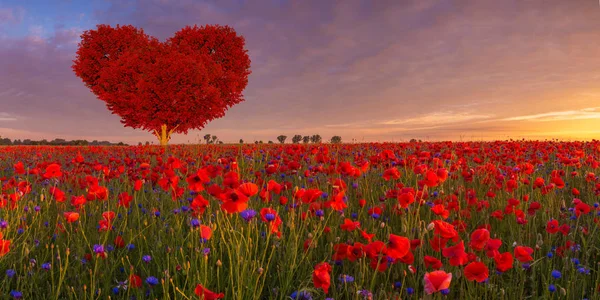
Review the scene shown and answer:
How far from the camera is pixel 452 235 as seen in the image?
2223 millimetres

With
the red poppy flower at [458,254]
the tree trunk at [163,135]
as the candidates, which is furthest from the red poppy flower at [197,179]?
the tree trunk at [163,135]

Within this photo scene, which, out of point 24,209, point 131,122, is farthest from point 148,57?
point 24,209

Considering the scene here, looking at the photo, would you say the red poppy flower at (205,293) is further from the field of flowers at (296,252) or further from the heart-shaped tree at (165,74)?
the heart-shaped tree at (165,74)

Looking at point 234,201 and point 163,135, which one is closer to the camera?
point 234,201

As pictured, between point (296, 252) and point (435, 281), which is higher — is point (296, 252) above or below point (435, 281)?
below

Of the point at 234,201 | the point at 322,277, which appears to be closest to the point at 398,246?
the point at 322,277

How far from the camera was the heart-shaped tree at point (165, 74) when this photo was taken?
1164 inches

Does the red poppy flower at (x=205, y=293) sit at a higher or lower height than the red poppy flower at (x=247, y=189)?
lower

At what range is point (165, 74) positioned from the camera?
2912 cm

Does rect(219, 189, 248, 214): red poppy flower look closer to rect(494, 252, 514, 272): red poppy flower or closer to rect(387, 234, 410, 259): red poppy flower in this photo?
rect(387, 234, 410, 259): red poppy flower

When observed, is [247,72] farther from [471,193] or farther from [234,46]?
[471,193]

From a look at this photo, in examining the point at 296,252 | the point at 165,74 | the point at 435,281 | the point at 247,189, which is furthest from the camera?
the point at 165,74

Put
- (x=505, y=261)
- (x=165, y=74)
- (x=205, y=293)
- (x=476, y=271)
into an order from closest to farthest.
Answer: (x=205, y=293)
(x=476, y=271)
(x=505, y=261)
(x=165, y=74)

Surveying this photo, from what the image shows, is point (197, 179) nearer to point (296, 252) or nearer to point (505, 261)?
point (296, 252)
